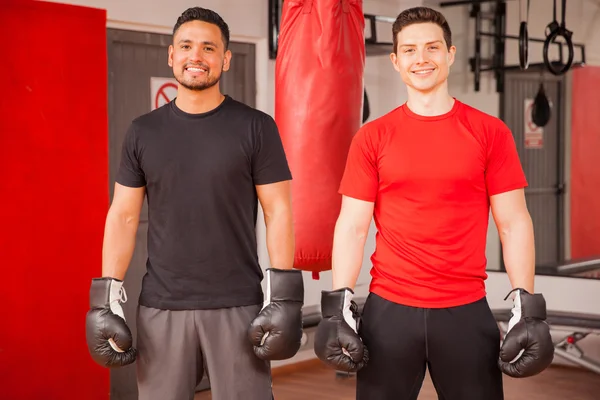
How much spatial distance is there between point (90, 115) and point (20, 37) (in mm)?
488

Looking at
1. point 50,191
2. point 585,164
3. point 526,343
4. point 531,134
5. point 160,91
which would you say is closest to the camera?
point 526,343

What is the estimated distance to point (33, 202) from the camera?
157 inches

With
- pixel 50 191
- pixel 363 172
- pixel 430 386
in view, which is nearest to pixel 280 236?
pixel 363 172

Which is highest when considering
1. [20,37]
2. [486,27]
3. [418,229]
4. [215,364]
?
[486,27]

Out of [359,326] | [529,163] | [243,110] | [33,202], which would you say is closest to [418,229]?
[359,326]

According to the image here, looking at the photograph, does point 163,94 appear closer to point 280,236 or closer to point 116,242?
point 116,242

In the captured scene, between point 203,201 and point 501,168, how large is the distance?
0.80 metres

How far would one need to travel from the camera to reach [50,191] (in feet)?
13.3

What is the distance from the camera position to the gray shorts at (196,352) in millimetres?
2441

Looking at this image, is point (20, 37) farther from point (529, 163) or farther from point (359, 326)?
point (529, 163)

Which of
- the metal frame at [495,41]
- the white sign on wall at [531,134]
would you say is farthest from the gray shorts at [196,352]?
the white sign on wall at [531,134]

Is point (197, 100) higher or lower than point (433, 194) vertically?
higher

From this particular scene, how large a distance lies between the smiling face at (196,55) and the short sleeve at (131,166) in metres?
0.22

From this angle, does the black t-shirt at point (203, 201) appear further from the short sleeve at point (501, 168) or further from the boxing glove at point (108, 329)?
the short sleeve at point (501, 168)
